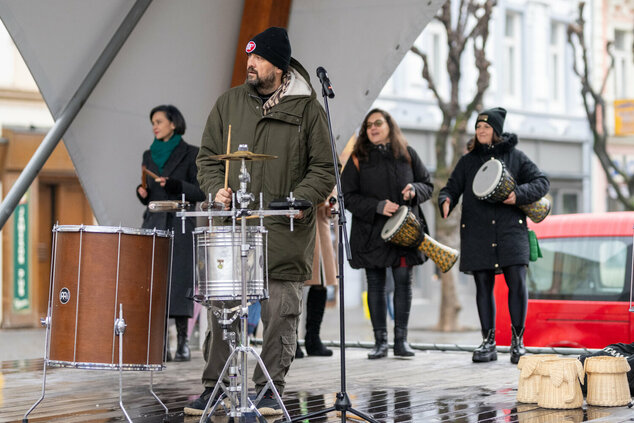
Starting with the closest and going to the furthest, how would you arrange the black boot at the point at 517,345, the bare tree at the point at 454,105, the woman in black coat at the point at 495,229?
the black boot at the point at 517,345 < the woman in black coat at the point at 495,229 < the bare tree at the point at 454,105

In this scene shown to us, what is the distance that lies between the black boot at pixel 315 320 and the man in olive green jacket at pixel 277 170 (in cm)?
327

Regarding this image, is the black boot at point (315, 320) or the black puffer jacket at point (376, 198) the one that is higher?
the black puffer jacket at point (376, 198)

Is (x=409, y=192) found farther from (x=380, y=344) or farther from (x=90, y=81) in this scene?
(x=90, y=81)

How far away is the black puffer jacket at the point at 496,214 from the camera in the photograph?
8.25 meters

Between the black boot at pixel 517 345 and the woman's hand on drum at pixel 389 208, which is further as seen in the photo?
the woman's hand on drum at pixel 389 208

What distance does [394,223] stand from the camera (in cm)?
846

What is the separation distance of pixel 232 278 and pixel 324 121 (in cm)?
124

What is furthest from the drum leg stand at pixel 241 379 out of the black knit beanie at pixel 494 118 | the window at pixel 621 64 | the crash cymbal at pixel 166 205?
the window at pixel 621 64

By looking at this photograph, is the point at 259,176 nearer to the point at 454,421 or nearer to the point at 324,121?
the point at 324,121

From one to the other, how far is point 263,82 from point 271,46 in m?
0.20

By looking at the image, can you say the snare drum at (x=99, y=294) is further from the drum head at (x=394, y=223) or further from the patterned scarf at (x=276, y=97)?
the drum head at (x=394, y=223)

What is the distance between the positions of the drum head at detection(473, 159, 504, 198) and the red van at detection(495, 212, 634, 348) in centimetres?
128

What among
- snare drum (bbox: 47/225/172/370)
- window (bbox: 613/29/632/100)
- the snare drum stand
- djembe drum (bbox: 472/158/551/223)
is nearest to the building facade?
window (bbox: 613/29/632/100)

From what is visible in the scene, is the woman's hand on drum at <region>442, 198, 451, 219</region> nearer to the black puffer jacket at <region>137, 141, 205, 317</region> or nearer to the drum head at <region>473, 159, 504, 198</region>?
the drum head at <region>473, 159, 504, 198</region>
